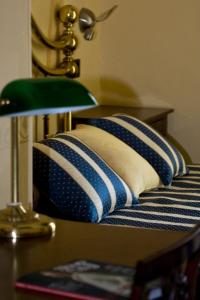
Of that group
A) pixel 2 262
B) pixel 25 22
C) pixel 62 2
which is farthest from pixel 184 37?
pixel 2 262

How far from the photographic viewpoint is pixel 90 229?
80.6 inches

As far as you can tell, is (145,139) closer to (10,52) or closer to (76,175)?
(76,175)

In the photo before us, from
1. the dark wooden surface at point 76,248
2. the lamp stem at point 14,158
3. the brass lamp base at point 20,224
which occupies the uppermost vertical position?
the lamp stem at point 14,158

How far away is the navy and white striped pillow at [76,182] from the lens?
2.68 meters

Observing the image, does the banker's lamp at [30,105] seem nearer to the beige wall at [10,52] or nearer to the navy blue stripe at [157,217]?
the beige wall at [10,52]

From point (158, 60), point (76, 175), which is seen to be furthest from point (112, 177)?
point (158, 60)

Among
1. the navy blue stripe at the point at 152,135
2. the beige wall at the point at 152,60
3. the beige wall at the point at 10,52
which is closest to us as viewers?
the beige wall at the point at 10,52

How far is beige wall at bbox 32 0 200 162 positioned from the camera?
436cm

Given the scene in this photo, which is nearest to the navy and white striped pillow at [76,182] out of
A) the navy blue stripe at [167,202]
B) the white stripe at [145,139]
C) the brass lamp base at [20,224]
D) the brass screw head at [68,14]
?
the navy blue stripe at [167,202]

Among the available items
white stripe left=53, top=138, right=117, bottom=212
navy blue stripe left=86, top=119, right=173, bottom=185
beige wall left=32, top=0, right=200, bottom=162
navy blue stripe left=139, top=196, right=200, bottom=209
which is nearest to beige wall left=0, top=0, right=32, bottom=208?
white stripe left=53, top=138, right=117, bottom=212

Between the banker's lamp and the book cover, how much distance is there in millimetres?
310

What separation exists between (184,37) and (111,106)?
0.62 meters

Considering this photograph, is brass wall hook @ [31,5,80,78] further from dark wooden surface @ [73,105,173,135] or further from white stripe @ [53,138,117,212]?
white stripe @ [53,138,117,212]

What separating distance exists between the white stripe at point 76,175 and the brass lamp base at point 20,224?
29.1 inches
